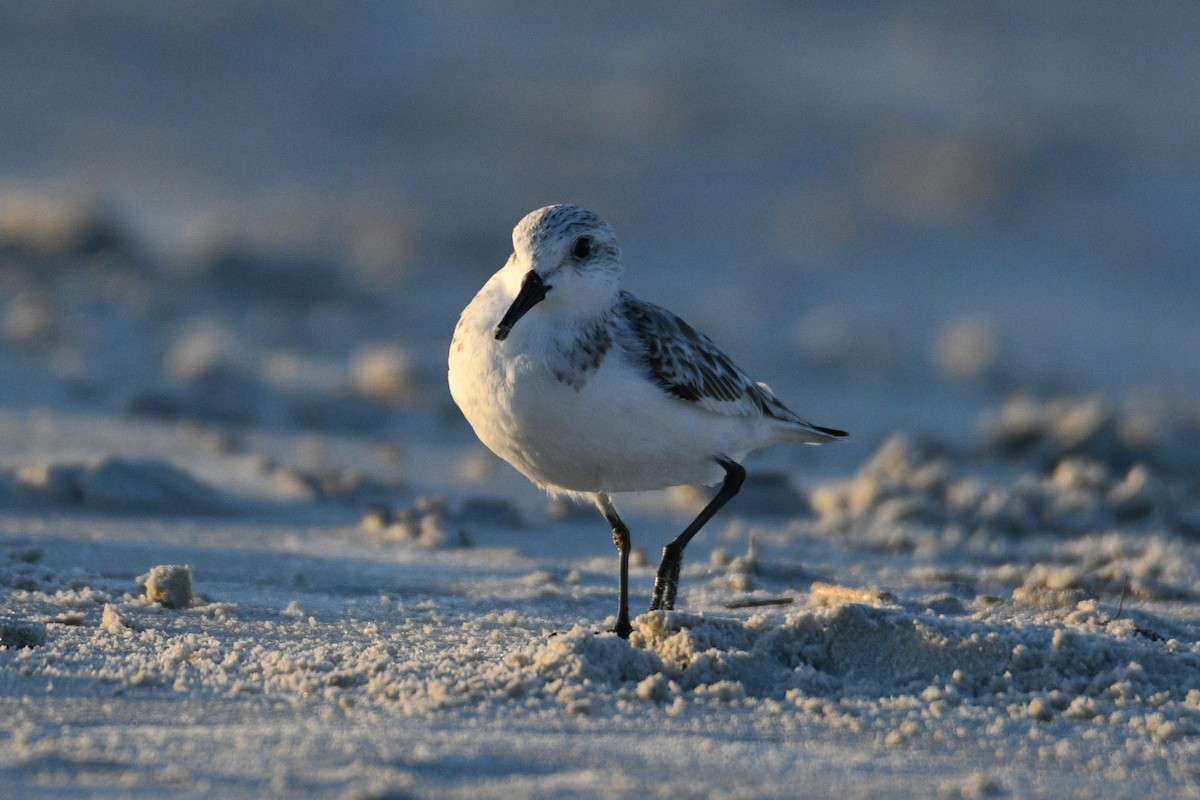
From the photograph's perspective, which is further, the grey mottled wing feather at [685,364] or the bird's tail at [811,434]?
the bird's tail at [811,434]

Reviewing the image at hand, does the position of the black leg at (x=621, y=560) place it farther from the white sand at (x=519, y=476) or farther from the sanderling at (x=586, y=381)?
the white sand at (x=519, y=476)

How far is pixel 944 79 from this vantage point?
25500 millimetres

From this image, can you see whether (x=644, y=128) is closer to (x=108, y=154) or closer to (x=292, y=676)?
(x=108, y=154)

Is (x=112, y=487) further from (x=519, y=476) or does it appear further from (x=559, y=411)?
(x=559, y=411)

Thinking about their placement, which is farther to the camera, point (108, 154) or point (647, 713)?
point (108, 154)

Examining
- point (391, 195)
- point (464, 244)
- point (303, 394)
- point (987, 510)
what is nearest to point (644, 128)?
point (391, 195)

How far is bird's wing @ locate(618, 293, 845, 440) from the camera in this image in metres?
4.75

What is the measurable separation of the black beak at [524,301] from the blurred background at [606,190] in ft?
14.7

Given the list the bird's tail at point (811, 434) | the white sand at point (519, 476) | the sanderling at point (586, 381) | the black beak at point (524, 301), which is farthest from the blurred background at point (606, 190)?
the black beak at point (524, 301)

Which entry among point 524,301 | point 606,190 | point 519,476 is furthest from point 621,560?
point 606,190

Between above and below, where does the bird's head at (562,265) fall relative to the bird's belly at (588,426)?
above

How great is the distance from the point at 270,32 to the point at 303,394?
17.5 meters

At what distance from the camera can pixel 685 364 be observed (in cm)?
484

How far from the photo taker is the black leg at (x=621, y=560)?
4.60 meters
